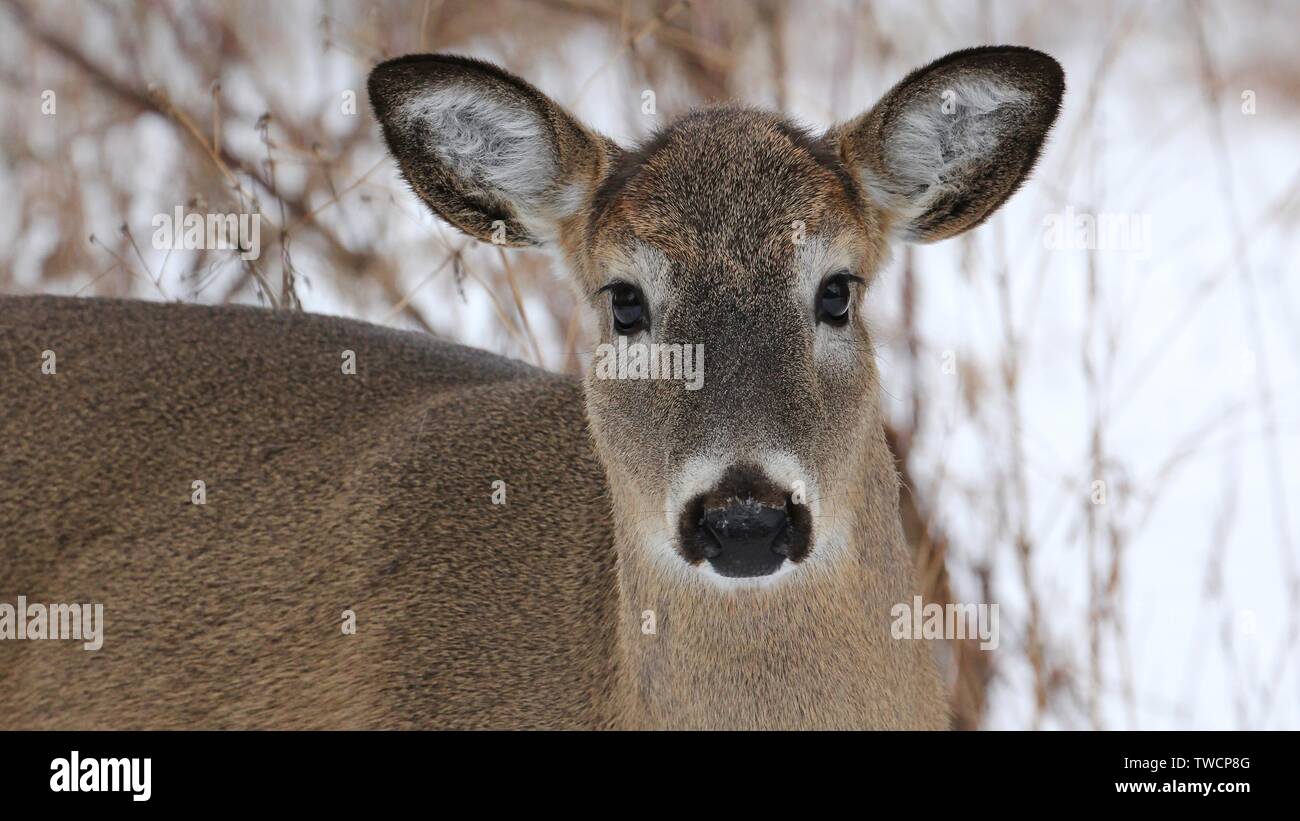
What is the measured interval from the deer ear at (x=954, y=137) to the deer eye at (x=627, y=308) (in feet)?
2.10

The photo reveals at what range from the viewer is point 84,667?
4.83 meters

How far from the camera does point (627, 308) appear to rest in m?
4.21

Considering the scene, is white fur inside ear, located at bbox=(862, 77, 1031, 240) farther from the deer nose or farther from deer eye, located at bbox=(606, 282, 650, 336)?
the deer nose

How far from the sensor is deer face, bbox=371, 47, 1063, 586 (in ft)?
12.4

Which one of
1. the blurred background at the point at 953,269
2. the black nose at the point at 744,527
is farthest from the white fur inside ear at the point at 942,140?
the blurred background at the point at 953,269

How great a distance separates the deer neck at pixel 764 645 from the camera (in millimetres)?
4164

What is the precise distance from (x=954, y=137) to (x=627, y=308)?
915mm

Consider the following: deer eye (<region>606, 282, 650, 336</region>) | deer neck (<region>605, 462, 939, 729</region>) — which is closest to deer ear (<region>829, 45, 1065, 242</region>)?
deer eye (<region>606, 282, 650, 336</region>)

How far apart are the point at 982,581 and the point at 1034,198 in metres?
2.69

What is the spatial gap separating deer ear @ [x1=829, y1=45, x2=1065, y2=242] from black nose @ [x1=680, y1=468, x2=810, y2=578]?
1.09 m

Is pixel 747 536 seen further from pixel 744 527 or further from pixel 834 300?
pixel 834 300

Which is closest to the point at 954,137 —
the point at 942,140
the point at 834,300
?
the point at 942,140

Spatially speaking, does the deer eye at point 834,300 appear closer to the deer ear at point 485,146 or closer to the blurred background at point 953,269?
the deer ear at point 485,146
